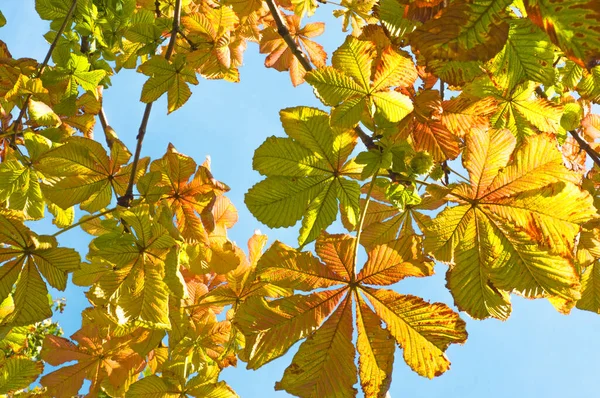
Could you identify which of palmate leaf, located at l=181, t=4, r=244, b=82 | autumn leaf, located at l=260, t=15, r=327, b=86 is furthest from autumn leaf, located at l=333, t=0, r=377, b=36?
palmate leaf, located at l=181, t=4, r=244, b=82

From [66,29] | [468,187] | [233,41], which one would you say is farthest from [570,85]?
[66,29]

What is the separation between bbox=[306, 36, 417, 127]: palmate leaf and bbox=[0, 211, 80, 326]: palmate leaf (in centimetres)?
91

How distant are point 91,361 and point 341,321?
4.98 feet

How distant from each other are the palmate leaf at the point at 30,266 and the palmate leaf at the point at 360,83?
905 mm

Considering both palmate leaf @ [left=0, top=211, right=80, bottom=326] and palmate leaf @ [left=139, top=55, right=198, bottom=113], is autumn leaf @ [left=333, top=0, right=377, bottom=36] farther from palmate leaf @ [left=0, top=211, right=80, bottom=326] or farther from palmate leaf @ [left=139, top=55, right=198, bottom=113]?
palmate leaf @ [left=0, top=211, right=80, bottom=326]

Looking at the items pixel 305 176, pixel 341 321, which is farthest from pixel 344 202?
pixel 341 321

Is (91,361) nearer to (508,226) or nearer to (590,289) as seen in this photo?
(508,226)

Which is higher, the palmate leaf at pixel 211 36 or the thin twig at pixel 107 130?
the palmate leaf at pixel 211 36

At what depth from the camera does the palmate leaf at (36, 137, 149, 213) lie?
1615 millimetres

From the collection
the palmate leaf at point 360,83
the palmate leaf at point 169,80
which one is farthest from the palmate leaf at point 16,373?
the palmate leaf at point 360,83

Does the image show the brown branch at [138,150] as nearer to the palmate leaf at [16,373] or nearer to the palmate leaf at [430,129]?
the palmate leaf at [430,129]

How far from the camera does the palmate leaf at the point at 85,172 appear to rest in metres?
1.62

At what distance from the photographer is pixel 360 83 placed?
1200 millimetres

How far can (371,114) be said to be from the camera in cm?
119
